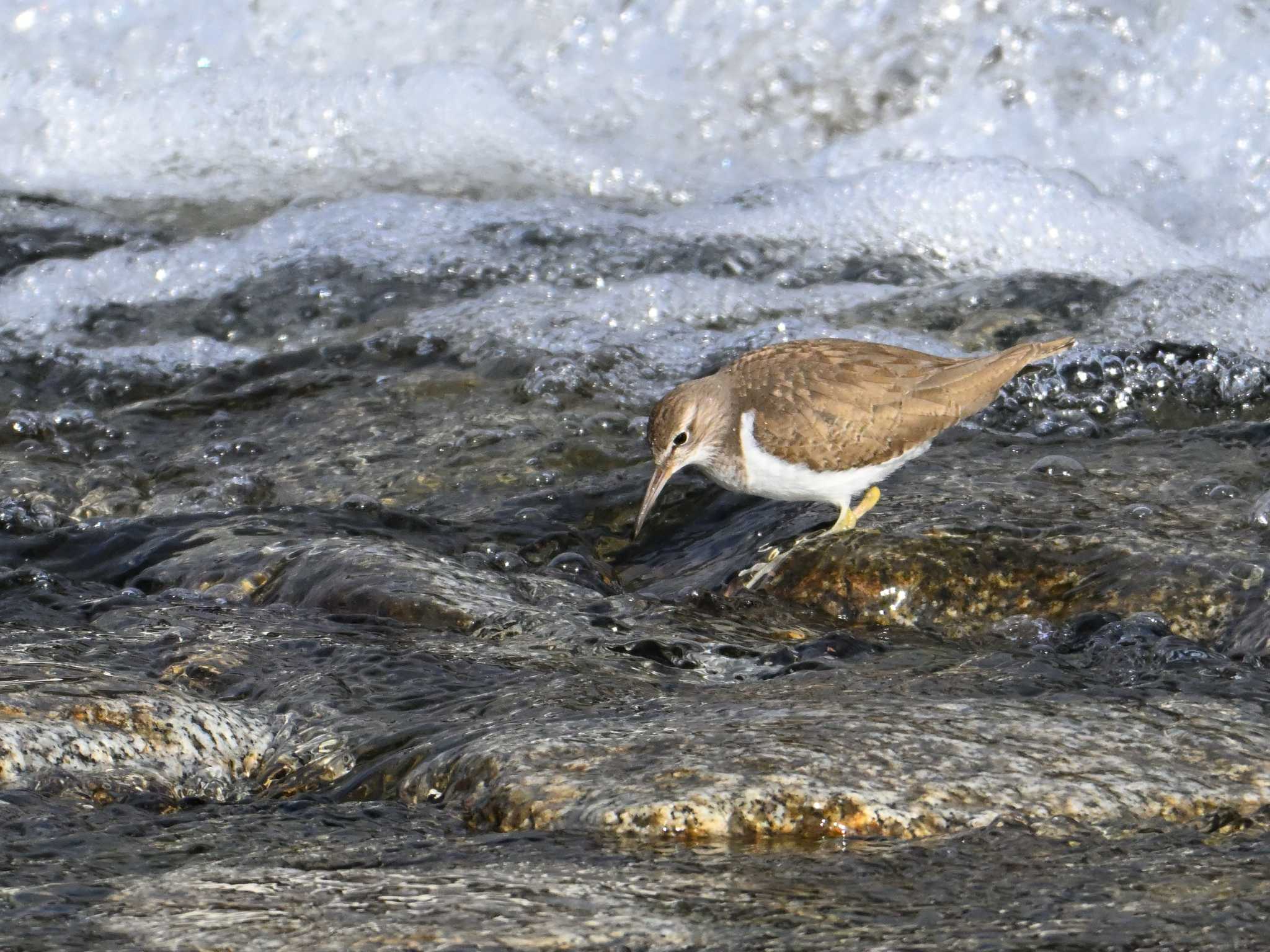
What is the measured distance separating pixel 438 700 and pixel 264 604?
1297mm

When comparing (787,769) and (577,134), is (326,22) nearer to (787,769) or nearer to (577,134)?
(577,134)

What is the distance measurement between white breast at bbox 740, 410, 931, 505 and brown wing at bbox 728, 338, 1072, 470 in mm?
34

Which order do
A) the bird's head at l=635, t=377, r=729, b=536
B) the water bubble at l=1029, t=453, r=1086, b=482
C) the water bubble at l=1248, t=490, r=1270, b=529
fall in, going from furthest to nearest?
the water bubble at l=1029, t=453, r=1086, b=482 < the bird's head at l=635, t=377, r=729, b=536 < the water bubble at l=1248, t=490, r=1270, b=529

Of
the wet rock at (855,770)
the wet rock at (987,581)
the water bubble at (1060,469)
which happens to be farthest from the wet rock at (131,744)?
the water bubble at (1060,469)

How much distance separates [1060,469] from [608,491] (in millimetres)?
1926

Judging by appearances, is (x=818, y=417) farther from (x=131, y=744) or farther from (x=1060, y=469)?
(x=131, y=744)

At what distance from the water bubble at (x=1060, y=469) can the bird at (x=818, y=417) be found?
0.47m

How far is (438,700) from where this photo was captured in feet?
14.8

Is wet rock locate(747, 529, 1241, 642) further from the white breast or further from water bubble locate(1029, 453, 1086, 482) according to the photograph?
water bubble locate(1029, 453, 1086, 482)

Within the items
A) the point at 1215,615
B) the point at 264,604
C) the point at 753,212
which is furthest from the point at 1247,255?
the point at 264,604

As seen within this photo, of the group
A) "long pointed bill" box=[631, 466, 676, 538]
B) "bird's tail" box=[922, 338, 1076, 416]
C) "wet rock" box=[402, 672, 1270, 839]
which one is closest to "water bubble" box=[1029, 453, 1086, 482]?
"bird's tail" box=[922, 338, 1076, 416]

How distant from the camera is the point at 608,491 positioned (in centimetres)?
693

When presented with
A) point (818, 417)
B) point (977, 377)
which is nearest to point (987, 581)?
point (818, 417)

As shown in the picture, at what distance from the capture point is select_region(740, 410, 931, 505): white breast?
235 inches
